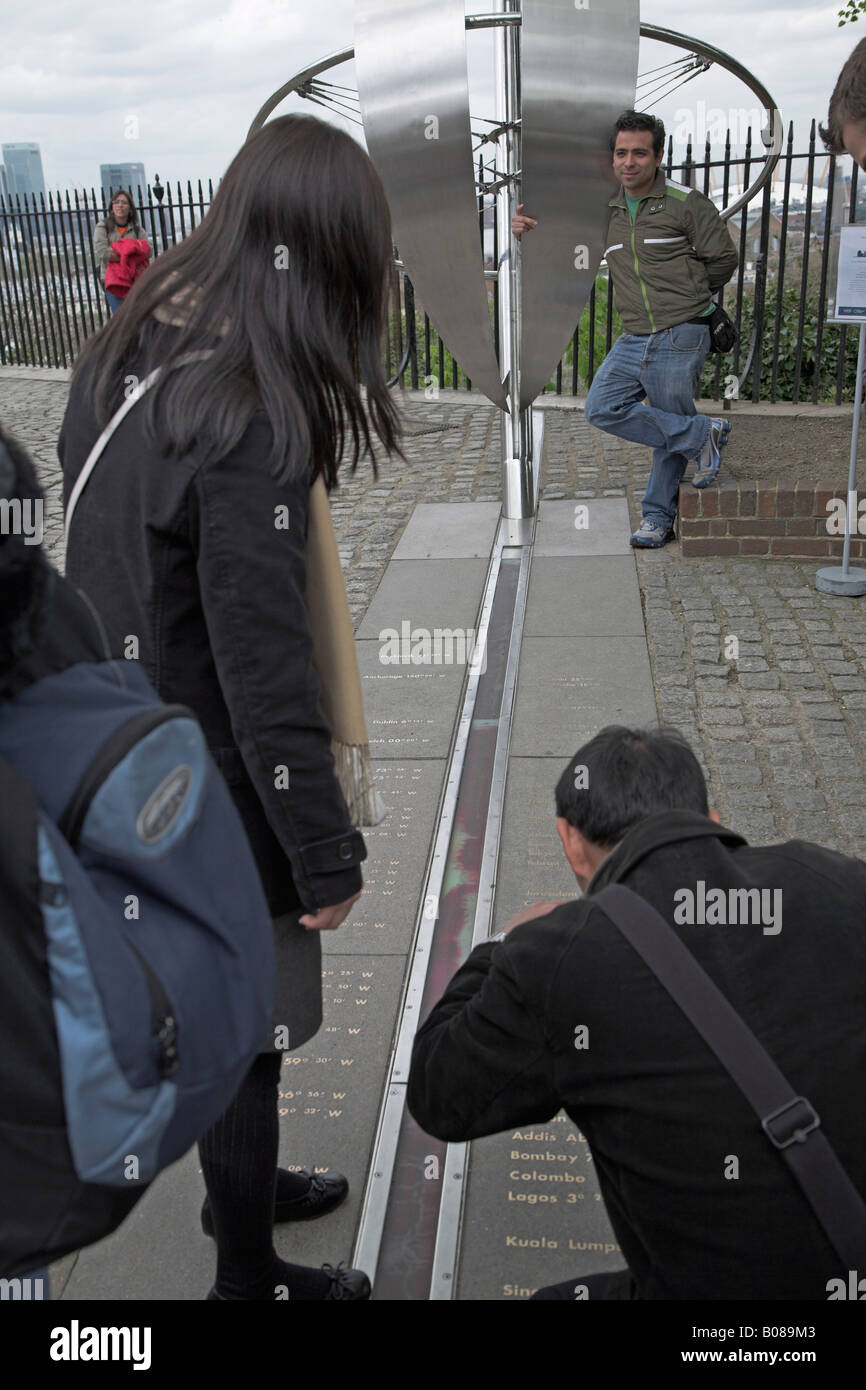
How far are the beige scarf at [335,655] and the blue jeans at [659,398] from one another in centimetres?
474

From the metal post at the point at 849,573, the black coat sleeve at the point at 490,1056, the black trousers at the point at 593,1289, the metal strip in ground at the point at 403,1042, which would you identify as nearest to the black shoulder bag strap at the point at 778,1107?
the black coat sleeve at the point at 490,1056

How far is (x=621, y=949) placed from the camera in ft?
4.85

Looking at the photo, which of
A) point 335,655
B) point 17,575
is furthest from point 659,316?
point 17,575

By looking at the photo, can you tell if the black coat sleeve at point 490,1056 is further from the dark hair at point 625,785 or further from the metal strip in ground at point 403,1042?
the metal strip in ground at point 403,1042

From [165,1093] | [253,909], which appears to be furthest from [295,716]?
[165,1093]

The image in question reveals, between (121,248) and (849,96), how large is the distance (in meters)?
10.7

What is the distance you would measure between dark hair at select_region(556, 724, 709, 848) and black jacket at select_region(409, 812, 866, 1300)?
170mm

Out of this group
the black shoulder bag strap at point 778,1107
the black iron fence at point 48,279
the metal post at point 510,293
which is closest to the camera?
the black shoulder bag strap at point 778,1107

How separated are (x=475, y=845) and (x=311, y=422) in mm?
2162

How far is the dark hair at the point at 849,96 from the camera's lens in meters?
2.30

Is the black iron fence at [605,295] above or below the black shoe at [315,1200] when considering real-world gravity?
above

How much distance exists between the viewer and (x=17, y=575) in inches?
40.2

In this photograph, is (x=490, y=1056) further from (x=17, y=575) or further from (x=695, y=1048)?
(x=17, y=575)

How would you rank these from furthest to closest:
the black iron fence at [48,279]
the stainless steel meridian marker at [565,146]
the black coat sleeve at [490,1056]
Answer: the black iron fence at [48,279] → the stainless steel meridian marker at [565,146] → the black coat sleeve at [490,1056]
